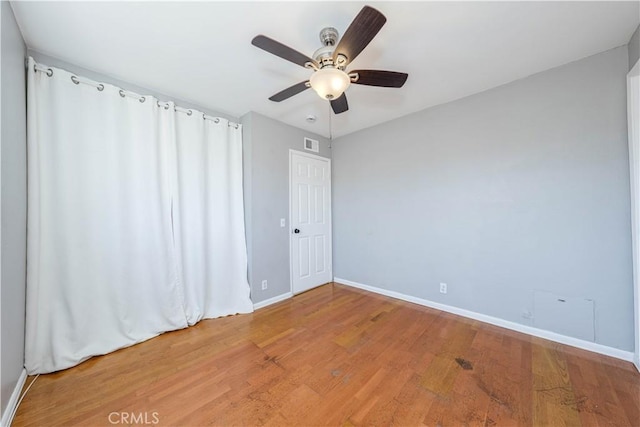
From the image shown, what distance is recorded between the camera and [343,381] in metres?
1.62

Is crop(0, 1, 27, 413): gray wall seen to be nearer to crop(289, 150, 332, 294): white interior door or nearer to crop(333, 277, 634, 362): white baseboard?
crop(289, 150, 332, 294): white interior door

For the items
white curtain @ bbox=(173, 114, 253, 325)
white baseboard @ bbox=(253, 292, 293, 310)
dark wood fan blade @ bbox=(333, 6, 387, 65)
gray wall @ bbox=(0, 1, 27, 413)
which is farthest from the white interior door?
gray wall @ bbox=(0, 1, 27, 413)

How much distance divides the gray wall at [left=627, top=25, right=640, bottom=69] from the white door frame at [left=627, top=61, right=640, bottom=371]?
0.23 ft

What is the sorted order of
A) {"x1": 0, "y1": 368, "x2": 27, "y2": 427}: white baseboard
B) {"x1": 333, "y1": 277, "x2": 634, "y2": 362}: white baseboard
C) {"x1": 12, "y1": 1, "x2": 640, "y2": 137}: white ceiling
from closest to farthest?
{"x1": 0, "y1": 368, "x2": 27, "y2": 427}: white baseboard < {"x1": 12, "y1": 1, "x2": 640, "y2": 137}: white ceiling < {"x1": 333, "y1": 277, "x2": 634, "y2": 362}: white baseboard

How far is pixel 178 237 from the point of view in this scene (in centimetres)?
240

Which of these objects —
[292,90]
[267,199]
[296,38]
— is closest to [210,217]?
[267,199]

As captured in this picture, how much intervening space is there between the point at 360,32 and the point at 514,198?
2170 mm

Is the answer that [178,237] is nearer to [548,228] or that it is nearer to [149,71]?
[149,71]

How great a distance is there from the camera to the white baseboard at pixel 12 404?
4.17 ft

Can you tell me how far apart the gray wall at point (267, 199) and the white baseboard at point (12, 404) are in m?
1.77

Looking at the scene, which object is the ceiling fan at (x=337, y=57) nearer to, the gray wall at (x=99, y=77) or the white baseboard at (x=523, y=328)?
the gray wall at (x=99, y=77)

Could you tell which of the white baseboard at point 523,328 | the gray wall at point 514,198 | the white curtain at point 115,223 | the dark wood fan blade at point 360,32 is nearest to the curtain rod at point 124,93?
the white curtain at point 115,223

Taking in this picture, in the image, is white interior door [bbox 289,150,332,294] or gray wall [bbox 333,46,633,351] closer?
gray wall [bbox 333,46,633,351]

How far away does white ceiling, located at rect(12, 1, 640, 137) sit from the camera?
56.7 inches
